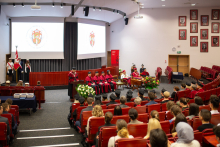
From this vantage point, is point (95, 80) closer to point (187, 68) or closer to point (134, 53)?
point (134, 53)

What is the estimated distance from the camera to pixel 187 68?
18.8 meters

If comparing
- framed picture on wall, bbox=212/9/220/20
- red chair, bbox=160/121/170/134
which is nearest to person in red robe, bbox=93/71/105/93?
red chair, bbox=160/121/170/134

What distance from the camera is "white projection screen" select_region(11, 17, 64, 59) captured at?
14.4 meters

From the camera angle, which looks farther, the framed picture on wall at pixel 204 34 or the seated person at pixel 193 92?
the framed picture on wall at pixel 204 34

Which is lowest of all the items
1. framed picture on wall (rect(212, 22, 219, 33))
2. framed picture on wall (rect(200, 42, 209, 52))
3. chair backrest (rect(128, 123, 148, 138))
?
chair backrest (rect(128, 123, 148, 138))

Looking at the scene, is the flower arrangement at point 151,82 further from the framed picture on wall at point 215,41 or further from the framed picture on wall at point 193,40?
the framed picture on wall at point 215,41

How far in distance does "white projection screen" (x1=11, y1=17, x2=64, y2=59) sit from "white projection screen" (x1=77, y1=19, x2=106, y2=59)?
150 cm

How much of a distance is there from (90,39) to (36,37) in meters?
4.00

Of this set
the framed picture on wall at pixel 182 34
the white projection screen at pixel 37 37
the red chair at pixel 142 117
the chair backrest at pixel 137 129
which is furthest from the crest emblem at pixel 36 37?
the chair backrest at pixel 137 129

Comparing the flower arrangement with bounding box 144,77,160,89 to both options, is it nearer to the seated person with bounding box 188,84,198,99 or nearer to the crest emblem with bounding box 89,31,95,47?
the seated person with bounding box 188,84,198,99

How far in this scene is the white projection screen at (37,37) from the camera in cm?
1443

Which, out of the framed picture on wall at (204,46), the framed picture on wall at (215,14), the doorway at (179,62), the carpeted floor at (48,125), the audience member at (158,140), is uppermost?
the framed picture on wall at (215,14)

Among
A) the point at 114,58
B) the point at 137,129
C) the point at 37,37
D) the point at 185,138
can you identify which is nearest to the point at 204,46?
the point at 114,58

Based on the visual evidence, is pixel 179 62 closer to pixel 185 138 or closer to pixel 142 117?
pixel 142 117
